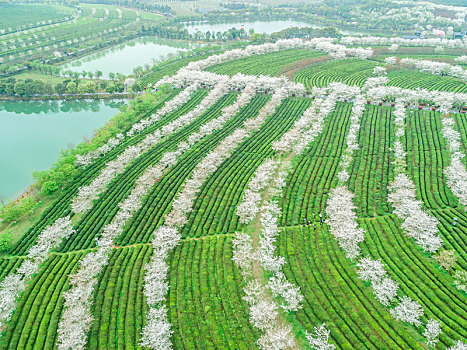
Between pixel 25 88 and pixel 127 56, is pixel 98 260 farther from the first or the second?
pixel 127 56

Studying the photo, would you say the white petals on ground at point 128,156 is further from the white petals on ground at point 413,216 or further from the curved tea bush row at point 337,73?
the white petals on ground at point 413,216

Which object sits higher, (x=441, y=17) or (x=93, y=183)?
(x=441, y=17)

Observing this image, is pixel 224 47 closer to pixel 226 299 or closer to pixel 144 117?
pixel 144 117

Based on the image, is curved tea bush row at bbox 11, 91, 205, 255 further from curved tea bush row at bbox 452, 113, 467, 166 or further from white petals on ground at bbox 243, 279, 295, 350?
curved tea bush row at bbox 452, 113, 467, 166

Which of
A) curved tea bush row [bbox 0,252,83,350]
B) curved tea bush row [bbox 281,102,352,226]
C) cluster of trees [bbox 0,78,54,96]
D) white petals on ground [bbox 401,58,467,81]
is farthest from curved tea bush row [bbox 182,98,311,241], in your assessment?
cluster of trees [bbox 0,78,54,96]

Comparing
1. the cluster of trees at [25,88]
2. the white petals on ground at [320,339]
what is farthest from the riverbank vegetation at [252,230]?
the cluster of trees at [25,88]

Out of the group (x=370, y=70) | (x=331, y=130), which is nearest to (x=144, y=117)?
(x=331, y=130)
